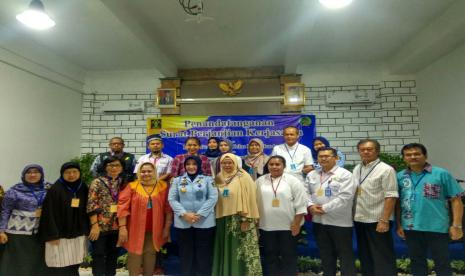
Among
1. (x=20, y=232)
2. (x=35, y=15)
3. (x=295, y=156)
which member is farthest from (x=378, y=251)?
(x=35, y=15)

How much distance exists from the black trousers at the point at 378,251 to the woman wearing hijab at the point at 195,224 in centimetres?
140

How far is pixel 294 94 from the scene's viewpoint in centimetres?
553

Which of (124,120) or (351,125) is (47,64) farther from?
(351,125)

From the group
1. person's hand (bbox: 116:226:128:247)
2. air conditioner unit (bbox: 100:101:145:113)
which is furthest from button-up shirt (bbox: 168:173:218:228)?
air conditioner unit (bbox: 100:101:145:113)

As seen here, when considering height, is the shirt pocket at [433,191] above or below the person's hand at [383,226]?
above

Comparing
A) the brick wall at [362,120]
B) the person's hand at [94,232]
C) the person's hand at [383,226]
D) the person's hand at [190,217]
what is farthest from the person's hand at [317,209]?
the brick wall at [362,120]

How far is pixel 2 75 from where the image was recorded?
4.12m

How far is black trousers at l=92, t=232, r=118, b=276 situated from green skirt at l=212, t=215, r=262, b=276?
0.97 m

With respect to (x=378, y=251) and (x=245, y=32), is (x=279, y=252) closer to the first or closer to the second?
(x=378, y=251)

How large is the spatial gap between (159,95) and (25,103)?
2.16m

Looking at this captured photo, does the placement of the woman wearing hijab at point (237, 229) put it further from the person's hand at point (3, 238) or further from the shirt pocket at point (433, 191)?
the person's hand at point (3, 238)

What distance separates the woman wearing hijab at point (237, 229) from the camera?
268 cm

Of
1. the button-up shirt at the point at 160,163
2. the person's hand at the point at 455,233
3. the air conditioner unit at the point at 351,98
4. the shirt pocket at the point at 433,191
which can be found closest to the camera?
the person's hand at the point at 455,233

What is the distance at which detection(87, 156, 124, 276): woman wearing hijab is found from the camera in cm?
263
